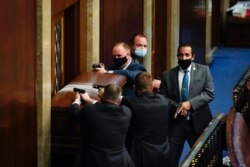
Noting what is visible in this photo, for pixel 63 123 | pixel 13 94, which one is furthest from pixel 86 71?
pixel 13 94

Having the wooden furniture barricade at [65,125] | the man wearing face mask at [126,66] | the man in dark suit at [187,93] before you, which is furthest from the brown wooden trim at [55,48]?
the man in dark suit at [187,93]

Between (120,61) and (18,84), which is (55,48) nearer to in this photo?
(120,61)

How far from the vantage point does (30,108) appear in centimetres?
704

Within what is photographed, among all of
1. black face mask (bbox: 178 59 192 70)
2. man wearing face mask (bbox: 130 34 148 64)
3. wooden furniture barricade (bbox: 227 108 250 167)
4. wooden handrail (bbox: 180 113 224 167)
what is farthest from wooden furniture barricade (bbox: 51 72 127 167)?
wooden furniture barricade (bbox: 227 108 250 167)

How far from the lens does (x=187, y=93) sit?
7961 mm

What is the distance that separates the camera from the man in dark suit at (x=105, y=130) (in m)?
6.48

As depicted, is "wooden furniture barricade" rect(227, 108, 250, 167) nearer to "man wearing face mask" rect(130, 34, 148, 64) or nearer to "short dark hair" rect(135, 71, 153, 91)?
"short dark hair" rect(135, 71, 153, 91)

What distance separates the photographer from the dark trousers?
7922 mm

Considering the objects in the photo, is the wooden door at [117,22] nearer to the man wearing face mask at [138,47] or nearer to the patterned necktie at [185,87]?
the man wearing face mask at [138,47]

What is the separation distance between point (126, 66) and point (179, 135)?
82cm

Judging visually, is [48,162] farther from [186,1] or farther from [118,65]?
[186,1]

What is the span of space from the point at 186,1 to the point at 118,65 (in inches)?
203

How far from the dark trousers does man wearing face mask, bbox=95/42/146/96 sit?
51 cm

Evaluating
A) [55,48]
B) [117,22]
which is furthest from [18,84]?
[117,22]
